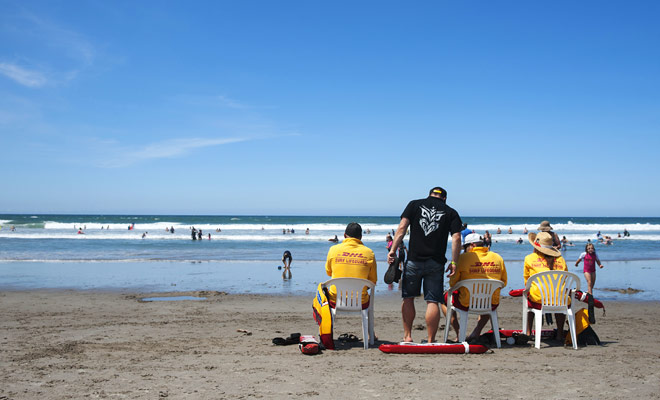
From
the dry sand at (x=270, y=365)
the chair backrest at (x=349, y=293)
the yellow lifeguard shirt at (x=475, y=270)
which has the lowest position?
the dry sand at (x=270, y=365)

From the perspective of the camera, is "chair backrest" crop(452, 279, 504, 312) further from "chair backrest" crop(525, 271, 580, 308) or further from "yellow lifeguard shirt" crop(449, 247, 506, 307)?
"chair backrest" crop(525, 271, 580, 308)

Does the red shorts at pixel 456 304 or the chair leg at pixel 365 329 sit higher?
the red shorts at pixel 456 304

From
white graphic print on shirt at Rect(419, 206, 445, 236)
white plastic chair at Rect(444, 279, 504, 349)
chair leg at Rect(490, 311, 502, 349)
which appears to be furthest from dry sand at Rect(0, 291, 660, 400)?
white graphic print on shirt at Rect(419, 206, 445, 236)

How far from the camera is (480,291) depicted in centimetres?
633

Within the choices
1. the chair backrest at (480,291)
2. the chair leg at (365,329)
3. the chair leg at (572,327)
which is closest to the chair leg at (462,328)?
the chair backrest at (480,291)

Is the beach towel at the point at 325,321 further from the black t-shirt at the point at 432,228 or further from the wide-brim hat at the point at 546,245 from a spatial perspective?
the wide-brim hat at the point at 546,245

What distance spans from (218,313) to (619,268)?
17.6 m

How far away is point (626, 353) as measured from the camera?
20.1 ft

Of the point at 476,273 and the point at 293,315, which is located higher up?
the point at 476,273

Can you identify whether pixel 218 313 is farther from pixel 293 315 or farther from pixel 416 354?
pixel 416 354

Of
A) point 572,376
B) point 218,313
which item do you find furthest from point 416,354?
point 218,313

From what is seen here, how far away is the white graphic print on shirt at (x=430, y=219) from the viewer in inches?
241

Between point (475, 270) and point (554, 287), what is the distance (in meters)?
1.01

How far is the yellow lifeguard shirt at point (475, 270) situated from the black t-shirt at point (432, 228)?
374mm
